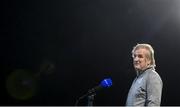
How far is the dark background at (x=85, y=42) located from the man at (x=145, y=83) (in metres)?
1.72

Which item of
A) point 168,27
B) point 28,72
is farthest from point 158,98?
point 28,72

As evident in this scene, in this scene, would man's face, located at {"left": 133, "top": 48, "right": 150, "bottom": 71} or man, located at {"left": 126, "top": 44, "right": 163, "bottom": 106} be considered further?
man's face, located at {"left": 133, "top": 48, "right": 150, "bottom": 71}

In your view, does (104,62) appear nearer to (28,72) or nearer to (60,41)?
(60,41)

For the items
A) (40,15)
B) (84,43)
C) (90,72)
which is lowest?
(90,72)

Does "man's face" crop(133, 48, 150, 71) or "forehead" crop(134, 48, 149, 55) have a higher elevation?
"forehead" crop(134, 48, 149, 55)

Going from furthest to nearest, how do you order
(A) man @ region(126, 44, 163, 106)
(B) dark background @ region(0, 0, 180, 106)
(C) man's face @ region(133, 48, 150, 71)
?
(B) dark background @ region(0, 0, 180, 106) < (C) man's face @ region(133, 48, 150, 71) < (A) man @ region(126, 44, 163, 106)

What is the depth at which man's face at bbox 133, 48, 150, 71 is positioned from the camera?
8.74ft

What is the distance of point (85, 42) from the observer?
4637 millimetres

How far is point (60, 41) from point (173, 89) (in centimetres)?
142

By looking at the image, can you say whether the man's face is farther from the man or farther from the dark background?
the dark background

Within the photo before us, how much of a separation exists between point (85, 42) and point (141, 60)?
2.01 metres

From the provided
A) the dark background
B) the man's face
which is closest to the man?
the man's face

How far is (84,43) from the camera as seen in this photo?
15.2ft

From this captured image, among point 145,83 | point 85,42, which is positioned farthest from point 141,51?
point 85,42
